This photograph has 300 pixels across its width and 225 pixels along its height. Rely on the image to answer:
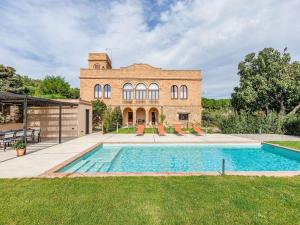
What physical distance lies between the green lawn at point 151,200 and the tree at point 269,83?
20155mm

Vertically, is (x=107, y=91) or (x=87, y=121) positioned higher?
(x=107, y=91)

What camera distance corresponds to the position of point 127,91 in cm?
2911

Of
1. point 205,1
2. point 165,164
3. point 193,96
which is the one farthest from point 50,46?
point 193,96

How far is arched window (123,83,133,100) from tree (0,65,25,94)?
502 inches

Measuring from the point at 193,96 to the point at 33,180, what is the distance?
26163 mm

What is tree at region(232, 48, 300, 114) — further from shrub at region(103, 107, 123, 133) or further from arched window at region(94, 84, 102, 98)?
arched window at region(94, 84, 102, 98)

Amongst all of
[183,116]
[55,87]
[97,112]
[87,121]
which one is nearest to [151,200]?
[87,121]

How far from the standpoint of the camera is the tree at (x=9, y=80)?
19.7 m

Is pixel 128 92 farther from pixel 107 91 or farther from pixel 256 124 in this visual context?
pixel 256 124

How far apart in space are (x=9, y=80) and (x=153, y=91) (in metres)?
17.6

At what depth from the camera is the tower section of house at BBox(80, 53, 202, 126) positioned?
28.7m

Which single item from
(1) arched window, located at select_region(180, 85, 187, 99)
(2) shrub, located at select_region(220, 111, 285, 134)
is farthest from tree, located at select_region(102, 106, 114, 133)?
(1) arched window, located at select_region(180, 85, 187, 99)

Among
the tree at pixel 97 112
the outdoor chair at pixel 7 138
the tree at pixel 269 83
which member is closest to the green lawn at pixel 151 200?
the outdoor chair at pixel 7 138

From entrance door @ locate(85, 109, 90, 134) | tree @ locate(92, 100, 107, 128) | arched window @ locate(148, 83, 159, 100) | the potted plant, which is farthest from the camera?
arched window @ locate(148, 83, 159, 100)
